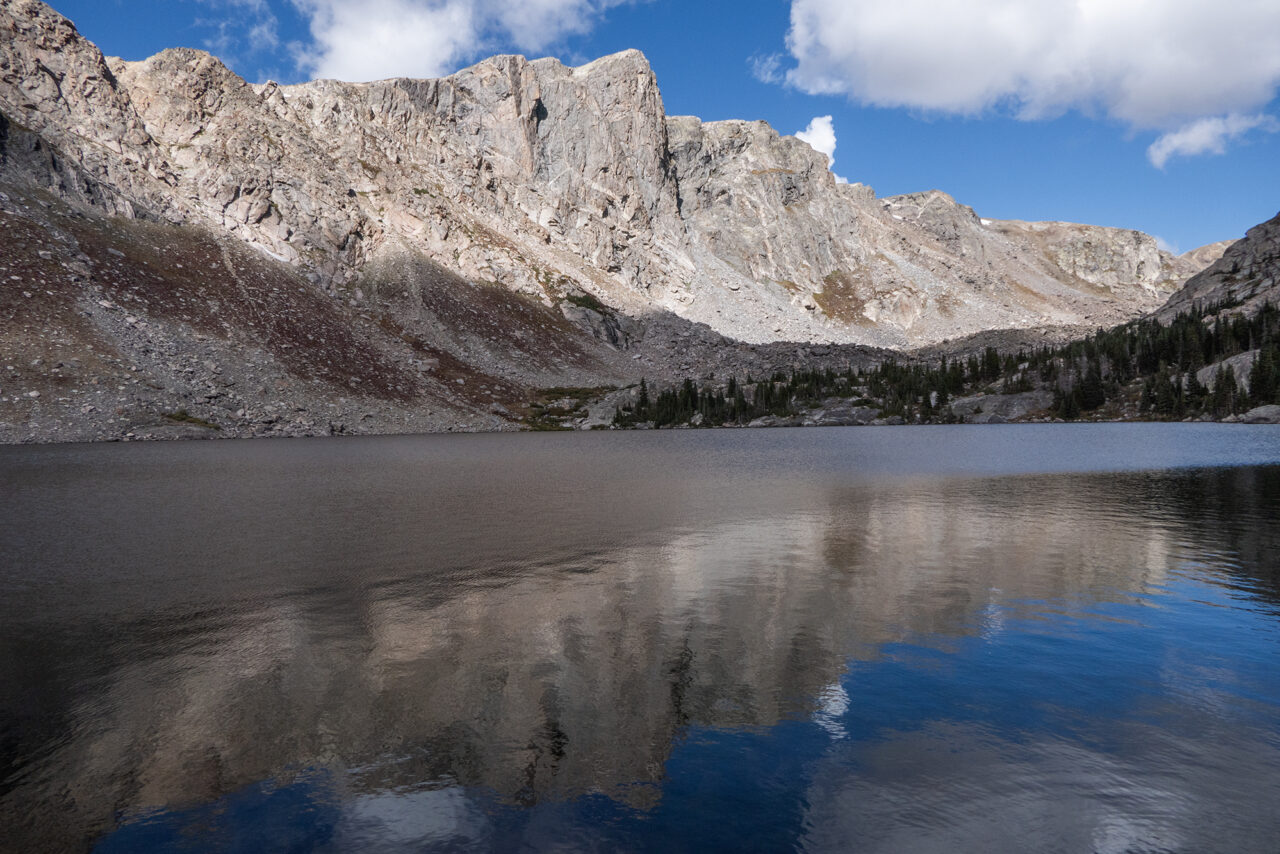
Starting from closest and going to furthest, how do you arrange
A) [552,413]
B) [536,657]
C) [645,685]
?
[645,685] → [536,657] → [552,413]

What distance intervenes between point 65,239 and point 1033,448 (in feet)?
606

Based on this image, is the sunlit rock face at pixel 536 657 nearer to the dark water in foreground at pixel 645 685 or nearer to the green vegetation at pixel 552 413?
the dark water in foreground at pixel 645 685

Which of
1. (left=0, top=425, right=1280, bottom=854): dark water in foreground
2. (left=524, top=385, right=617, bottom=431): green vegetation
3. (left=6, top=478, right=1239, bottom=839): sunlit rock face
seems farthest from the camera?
(left=524, top=385, right=617, bottom=431): green vegetation

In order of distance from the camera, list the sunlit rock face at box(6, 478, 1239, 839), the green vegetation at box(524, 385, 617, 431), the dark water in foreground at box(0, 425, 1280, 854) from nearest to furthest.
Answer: the dark water in foreground at box(0, 425, 1280, 854) < the sunlit rock face at box(6, 478, 1239, 839) < the green vegetation at box(524, 385, 617, 431)

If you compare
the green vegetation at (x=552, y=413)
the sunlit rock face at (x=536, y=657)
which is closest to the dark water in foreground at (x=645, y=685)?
the sunlit rock face at (x=536, y=657)

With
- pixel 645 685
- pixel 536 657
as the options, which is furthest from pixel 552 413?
pixel 645 685

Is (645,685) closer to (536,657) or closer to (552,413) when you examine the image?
(536,657)

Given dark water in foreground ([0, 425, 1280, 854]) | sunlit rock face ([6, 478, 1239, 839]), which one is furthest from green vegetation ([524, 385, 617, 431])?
sunlit rock face ([6, 478, 1239, 839])

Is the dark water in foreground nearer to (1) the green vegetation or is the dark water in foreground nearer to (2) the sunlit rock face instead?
(2) the sunlit rock face

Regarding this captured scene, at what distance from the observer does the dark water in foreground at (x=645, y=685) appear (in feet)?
34.8

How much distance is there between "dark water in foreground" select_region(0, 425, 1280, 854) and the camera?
34.8ft

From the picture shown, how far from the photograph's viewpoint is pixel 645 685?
15.5 m

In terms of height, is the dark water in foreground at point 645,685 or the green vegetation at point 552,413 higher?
the green vegetation at point 552,413

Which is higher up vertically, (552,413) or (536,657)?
(552,413)
